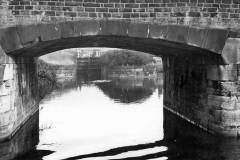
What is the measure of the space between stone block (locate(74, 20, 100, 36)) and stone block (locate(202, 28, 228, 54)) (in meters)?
3.50

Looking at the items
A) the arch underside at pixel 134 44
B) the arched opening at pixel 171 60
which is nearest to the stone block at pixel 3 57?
the arched opening at pixel 171 60

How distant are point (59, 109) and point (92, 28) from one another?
368 inches

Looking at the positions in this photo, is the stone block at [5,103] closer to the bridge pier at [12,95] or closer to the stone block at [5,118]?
the bridge pier at [12,95]

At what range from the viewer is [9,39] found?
10195 mm

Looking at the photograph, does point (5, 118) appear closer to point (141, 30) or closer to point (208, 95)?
point (141, 30)

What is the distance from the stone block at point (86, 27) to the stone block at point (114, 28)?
19 cm

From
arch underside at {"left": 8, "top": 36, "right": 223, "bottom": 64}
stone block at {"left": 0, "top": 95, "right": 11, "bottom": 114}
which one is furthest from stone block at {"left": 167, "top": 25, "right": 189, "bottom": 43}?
stone block at {"left": 0, "top": 95, "right": 11, "bottom": 114}

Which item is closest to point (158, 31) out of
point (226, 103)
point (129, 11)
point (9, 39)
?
point (129, 11)

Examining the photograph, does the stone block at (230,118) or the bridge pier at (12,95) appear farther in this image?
the stone block at (230,118)

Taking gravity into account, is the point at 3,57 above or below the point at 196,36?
below

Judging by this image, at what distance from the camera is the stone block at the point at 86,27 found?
10.4m

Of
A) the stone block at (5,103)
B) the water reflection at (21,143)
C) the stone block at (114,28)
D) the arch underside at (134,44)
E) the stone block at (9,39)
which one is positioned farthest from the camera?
the arch underside at (134,44)

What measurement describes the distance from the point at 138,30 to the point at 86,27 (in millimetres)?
1641

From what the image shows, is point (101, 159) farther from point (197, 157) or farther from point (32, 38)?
→ point (32, 38)
